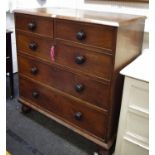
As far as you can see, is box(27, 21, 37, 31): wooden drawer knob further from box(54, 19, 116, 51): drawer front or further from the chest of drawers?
box(54, 19, 116, 51): drawer front

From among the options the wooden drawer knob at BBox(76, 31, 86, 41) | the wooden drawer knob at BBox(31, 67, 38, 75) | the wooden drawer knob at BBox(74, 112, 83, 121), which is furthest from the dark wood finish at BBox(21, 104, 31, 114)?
the wooden drawer knob at BBox(76, 31, 86, 41)

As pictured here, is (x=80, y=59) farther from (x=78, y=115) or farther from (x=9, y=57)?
(x=9, y=57)

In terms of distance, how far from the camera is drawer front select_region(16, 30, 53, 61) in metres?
1.48

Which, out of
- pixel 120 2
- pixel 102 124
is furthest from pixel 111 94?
pixel 120 2

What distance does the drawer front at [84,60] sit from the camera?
1194 millimetres

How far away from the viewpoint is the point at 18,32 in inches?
65.6

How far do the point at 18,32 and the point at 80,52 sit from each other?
0.65 meters

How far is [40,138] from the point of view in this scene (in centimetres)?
A: 169

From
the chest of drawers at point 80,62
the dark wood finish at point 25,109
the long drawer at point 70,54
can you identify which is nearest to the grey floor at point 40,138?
the dark wood finish at point 25,109

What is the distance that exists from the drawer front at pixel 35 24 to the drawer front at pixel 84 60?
0.13 metres

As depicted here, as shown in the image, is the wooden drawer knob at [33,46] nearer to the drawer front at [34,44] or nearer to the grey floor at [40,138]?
the drawer front at [34,44]

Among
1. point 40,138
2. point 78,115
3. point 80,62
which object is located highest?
point 80,62

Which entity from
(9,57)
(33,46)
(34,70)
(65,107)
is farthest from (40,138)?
(9,57)

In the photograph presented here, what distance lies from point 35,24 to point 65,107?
0.63 m
